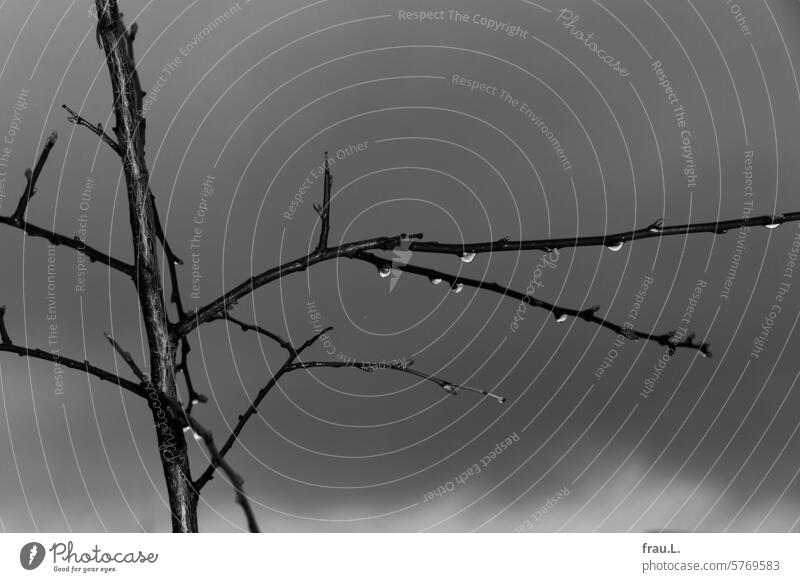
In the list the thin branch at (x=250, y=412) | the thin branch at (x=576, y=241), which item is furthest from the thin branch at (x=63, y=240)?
the thin branch at (x=576, y=241)

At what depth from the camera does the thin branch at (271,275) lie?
89 cm

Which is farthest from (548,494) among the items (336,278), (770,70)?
(770,70)

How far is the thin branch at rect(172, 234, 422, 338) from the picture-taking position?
887 millimetres

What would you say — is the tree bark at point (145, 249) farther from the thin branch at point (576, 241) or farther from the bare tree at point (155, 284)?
the thin branch at point (576, 241)

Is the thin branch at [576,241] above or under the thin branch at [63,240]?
under

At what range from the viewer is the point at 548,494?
1286 millimetres

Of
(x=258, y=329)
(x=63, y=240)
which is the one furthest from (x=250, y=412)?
(x=63, y=240)
